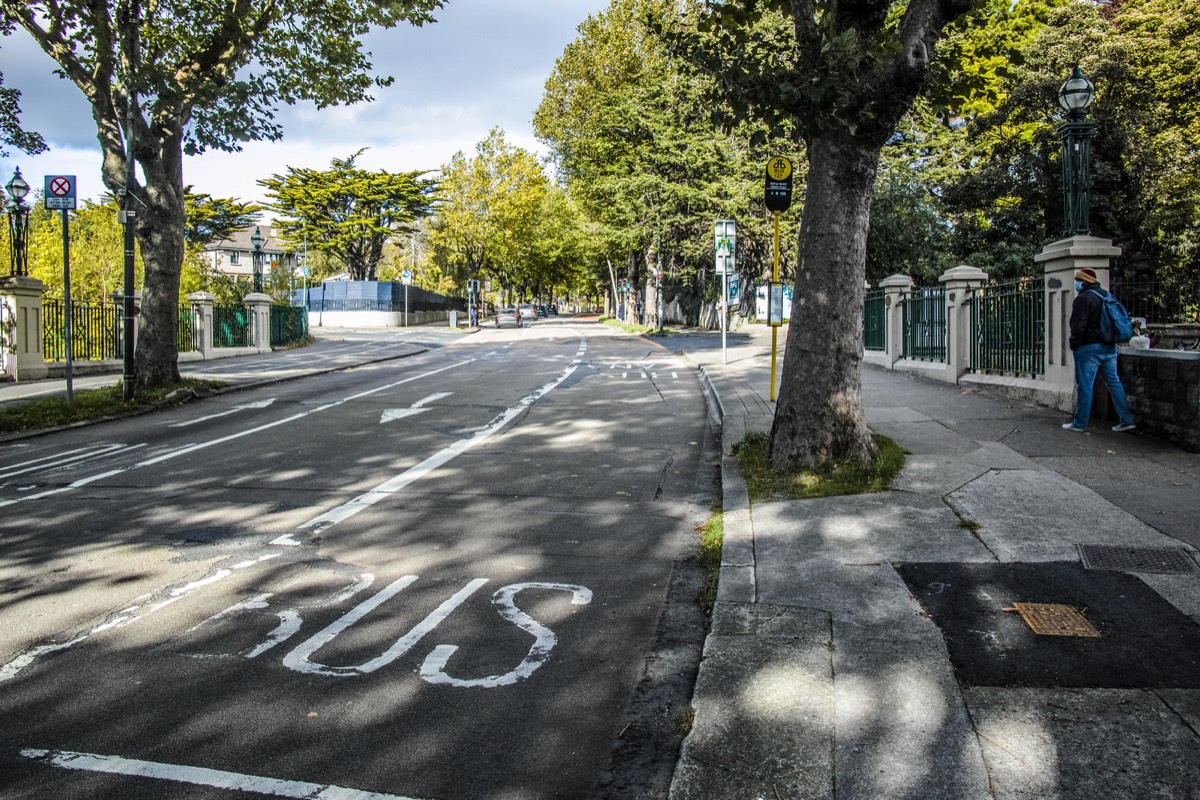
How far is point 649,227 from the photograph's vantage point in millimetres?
40906

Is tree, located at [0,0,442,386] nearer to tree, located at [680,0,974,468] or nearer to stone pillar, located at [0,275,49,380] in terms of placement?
stone pillar, located at [0,275,49,380]

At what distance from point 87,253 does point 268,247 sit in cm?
7500

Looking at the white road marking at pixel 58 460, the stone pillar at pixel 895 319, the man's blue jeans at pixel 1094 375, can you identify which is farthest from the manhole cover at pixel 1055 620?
the stone pillar at pixel 895 319

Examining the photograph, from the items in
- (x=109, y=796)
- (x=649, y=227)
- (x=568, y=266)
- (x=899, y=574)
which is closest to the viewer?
(x=109, y=796)

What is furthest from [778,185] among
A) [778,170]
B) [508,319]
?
[508,319]

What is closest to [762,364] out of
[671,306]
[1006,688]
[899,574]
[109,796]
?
[899,574]

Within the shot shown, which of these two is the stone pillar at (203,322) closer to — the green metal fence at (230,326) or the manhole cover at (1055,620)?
the green metal fence at (230,326)

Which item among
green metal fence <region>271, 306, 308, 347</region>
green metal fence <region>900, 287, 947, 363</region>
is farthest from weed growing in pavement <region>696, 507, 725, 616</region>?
green metal fence <region>271, 306, 308, 347</region>

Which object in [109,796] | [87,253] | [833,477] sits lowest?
[109,796]

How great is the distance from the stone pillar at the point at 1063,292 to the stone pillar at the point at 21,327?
19193 millimetres

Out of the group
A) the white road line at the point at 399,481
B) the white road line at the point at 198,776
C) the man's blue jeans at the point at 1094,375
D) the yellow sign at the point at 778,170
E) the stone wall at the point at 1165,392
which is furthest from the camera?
the yellow sign at the point at 778,170

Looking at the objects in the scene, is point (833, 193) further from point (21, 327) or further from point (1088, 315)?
point (21, 327)

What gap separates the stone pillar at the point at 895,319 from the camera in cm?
1866

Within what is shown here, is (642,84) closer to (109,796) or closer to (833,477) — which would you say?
(833,477)
